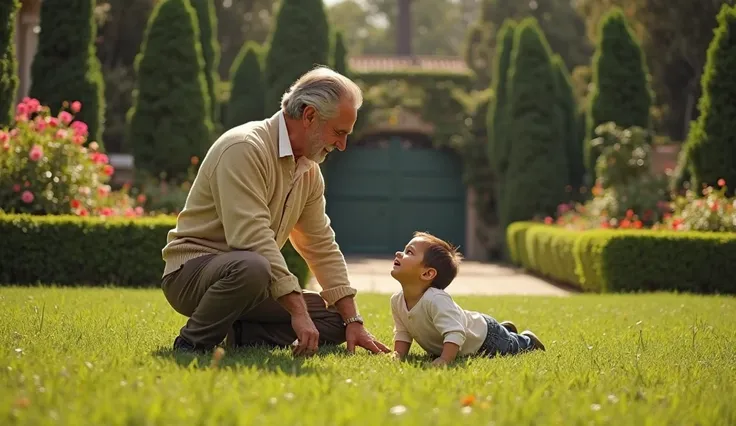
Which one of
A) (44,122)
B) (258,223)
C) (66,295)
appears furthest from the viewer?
(44,122)

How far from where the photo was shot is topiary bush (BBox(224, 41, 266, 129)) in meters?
22.7

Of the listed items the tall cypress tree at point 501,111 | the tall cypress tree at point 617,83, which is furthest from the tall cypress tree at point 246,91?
the tall cypress tree at point 617,83

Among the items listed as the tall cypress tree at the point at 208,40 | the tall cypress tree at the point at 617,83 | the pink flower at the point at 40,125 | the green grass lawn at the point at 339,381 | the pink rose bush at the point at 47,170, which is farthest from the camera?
the tall cypress tree at the point at 208,40

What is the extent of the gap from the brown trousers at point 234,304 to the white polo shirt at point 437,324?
1.68 feet

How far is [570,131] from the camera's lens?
22.9 m

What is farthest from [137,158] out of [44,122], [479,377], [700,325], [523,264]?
[479,377]

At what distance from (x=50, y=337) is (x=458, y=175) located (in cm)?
1938

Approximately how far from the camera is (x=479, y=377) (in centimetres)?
417

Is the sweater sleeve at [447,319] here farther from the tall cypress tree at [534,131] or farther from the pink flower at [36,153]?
the tall cypress tree at [534,131]

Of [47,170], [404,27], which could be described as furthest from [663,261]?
[404,27]

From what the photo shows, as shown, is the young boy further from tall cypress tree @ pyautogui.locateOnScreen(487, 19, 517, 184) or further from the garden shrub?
tall cypress tree @ pyautogui.locateOnScreen(487, 19, 517, 184)

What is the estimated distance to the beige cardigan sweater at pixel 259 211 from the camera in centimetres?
468

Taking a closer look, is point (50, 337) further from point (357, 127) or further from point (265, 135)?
point (357, 127)

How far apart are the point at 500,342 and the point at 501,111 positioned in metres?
17.4
